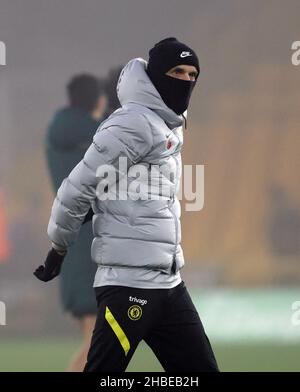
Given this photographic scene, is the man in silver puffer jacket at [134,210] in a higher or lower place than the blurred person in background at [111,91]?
lower

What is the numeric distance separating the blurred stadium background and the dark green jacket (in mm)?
159

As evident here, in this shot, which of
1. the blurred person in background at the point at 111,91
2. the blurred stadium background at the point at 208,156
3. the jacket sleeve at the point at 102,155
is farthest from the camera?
the blurred stadium background at the point at 208,156

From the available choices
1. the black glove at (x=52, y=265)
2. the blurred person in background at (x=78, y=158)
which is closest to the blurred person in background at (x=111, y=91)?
the blurred person in background at (x=78, y=158)

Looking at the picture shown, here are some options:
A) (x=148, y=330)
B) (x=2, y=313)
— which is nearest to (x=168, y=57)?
(x=148, y=330)

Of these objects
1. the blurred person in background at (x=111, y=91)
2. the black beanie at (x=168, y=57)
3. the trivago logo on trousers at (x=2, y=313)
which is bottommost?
the trivago logo on trousers at (x=2, y=313)

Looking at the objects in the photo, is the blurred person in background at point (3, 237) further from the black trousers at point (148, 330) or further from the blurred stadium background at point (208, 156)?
the black trousers at point (148, 330)

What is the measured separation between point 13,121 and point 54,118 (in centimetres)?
25

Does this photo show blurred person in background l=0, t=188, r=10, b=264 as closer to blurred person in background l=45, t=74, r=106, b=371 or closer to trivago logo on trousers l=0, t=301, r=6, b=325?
trivago logo on trousers l=0, t=301, r=6, b=325

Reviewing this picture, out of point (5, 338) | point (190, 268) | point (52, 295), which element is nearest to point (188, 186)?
point (190, 268)

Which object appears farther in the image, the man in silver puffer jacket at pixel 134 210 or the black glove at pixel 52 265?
the black glove at pixel 52 265

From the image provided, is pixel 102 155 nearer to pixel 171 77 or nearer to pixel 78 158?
pixel 171 77

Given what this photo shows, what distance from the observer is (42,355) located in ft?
17.5

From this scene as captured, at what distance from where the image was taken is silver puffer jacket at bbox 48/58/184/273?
11.0 ft

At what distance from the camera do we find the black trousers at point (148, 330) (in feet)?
11.1
